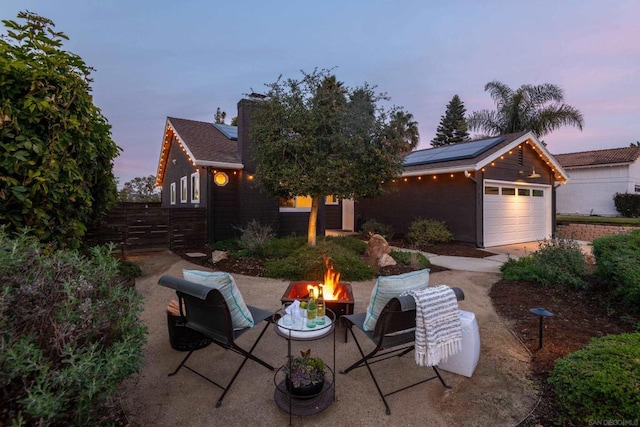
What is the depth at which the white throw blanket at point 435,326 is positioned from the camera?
2281mm

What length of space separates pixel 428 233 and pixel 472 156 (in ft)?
10.2

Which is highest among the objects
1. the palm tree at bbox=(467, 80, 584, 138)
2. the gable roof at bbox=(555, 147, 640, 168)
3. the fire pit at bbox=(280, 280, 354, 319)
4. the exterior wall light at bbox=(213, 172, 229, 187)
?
the palm tree at bbox=(467, 80, 584, 138)

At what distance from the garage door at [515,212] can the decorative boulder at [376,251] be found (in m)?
4.99

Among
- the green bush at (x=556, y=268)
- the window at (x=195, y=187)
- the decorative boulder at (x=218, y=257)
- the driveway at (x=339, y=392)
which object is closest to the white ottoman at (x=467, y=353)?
the driveway at (x=339, y=392)

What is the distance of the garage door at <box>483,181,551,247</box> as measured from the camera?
35.3 feet

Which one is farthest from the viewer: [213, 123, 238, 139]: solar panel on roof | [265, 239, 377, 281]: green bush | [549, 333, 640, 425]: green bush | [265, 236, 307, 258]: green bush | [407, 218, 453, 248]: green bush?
[213, 123, 238, 139]: solar panel on roof

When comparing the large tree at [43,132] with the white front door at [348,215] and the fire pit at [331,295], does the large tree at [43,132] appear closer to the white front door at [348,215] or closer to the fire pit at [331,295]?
the fire pit at [331,295]

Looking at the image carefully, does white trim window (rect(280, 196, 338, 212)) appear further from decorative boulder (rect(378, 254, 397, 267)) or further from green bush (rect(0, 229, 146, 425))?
green bush (rect(0, 229, 146, 425))

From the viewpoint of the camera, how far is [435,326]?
2.33 meters

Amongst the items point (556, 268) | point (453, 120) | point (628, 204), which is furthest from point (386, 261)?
point (453, 120)

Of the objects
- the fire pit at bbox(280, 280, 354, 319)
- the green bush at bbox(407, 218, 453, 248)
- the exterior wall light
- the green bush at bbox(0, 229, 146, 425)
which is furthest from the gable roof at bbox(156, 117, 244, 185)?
the green bush at bbox(0, 229, 146, 425)

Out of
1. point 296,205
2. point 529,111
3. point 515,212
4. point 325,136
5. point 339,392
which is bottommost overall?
point 339,392

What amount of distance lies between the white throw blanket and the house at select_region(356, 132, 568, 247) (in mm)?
8359

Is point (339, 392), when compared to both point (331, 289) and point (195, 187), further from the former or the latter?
point (195, 187)
